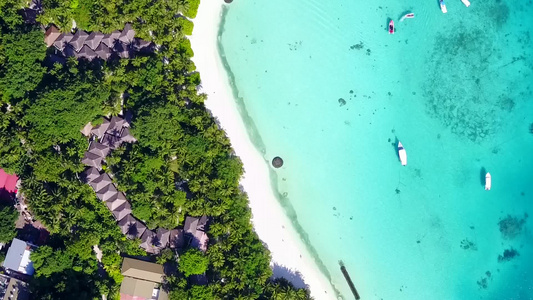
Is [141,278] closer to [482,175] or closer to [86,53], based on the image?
[86,53]

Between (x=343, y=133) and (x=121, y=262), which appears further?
(x=343, y=133)

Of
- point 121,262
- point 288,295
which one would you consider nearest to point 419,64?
point 288,295

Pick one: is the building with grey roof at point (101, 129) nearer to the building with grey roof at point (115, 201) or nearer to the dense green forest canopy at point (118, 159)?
the dense green forest canopy at point (118, 159)

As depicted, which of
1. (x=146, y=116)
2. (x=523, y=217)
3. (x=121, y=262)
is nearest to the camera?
(x=146, y=116)

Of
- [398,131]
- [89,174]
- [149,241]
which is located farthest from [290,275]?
[89,174]

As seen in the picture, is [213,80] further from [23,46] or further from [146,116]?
[23,46]

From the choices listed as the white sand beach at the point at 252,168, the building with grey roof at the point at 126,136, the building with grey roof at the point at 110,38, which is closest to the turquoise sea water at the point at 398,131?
the white sand beach at the point at 252,168
